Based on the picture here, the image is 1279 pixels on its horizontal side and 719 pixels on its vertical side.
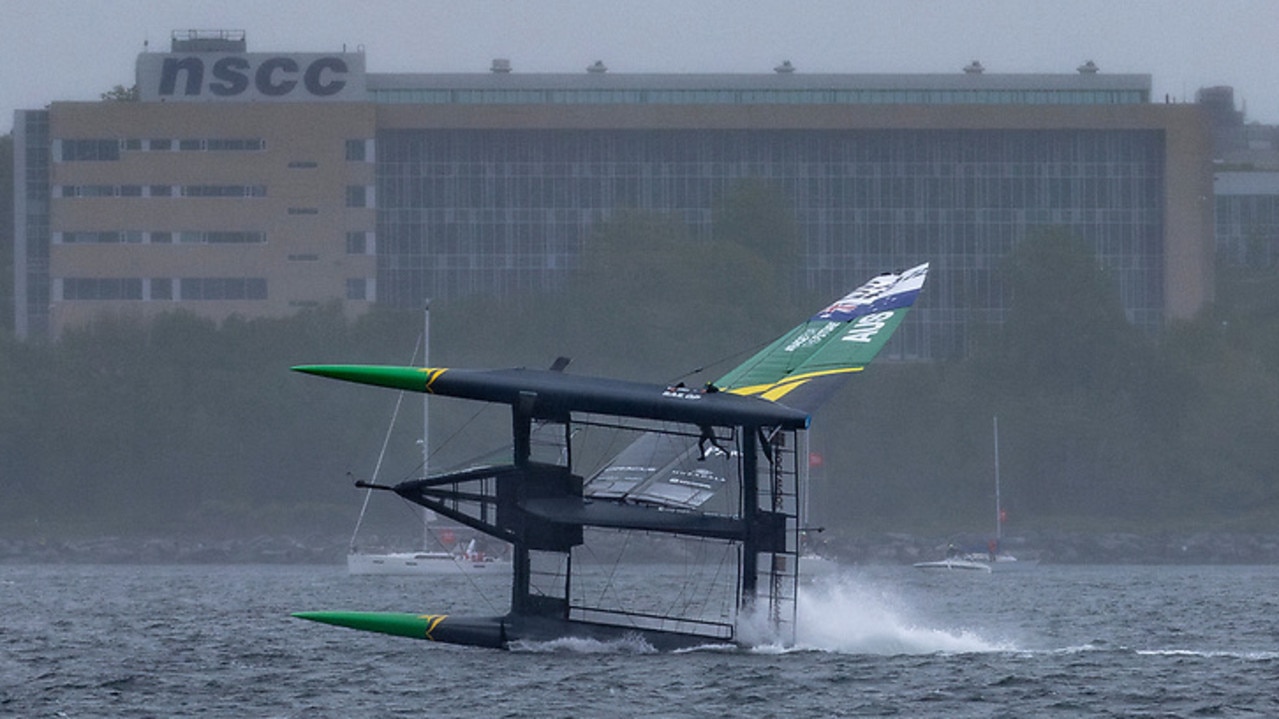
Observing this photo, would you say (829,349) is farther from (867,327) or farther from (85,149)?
(85,149)

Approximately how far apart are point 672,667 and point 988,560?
8252cm

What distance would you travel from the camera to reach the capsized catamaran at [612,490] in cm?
4875

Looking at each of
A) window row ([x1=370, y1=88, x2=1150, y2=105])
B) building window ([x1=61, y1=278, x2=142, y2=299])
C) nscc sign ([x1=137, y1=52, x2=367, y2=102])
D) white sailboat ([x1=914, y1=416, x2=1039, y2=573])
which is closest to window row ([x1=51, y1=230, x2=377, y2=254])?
building window ([x1=61, y1=278, x2=142, y2=299])

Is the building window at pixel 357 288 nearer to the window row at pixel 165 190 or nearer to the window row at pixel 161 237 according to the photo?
the window row at pixel 165 190

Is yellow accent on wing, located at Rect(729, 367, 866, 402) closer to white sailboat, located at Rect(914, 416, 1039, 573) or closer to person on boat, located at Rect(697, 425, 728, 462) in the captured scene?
person on boat, located at Rect(697, 425, 728, 462)

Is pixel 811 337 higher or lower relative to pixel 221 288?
lower

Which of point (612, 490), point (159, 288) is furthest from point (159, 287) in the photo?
point (612, 490)

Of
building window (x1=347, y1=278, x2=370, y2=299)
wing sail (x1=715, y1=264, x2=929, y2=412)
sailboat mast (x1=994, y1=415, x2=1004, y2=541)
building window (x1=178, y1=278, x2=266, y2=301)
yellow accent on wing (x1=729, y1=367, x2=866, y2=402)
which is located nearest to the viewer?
yellow accent on wing (x1=729, y1=367, x2=866, y2=402)

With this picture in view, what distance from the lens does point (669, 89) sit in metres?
177

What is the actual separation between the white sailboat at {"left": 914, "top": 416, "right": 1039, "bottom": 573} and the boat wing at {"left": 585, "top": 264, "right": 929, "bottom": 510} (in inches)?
2663

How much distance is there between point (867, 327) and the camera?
55.8 m

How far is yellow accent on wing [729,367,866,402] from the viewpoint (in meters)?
52.7

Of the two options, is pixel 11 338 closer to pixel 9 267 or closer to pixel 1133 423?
pixel 9 267

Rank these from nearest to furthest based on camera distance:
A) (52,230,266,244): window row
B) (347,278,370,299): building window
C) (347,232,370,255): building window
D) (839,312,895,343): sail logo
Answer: (839,312,895,343): sail logo, (52,230,266,244): window row, (347,278,370,299): building window, (347,232,370,255): building window
